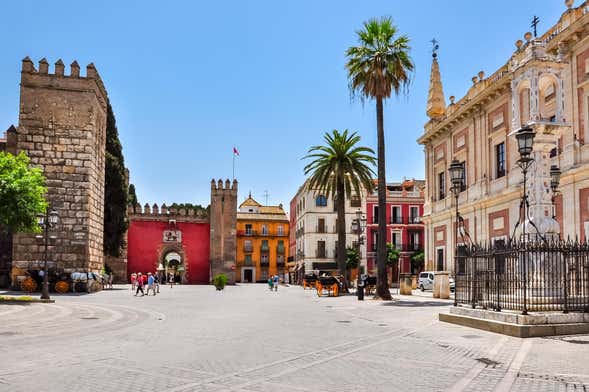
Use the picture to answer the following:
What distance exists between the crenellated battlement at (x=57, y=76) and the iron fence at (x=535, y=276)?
24.3 m

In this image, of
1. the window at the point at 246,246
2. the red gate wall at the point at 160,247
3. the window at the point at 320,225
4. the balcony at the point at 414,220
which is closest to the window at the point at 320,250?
the window at the point at 320,225

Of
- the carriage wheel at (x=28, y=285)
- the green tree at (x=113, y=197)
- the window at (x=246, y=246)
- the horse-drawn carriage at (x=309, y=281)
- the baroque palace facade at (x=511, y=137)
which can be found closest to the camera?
the baroque palace facade at (x=511, y=137)

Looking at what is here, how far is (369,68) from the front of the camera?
85.9 ft

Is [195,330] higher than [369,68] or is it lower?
lower

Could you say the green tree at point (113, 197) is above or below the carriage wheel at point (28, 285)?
above

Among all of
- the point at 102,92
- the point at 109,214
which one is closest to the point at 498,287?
the point at 102,92

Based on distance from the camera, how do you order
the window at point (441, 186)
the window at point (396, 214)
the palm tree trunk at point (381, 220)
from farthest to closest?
the window at point (396, 214) < the window at point (441, 186) < the palm tree trunk at point (381, 220)

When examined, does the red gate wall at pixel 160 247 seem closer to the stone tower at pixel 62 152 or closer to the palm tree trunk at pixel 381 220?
the stone tower at pixel 62 152

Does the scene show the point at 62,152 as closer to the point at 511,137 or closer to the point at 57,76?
the point at 57,76

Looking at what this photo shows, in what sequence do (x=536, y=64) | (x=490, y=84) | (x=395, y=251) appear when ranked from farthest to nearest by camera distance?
(x=395, y=251)
(x=490, y=84)
(x=536, y=64)

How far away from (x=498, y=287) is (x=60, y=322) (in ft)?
32.7

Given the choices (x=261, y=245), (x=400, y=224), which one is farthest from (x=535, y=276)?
(x=261, y=245)

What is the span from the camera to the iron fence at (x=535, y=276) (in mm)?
11234

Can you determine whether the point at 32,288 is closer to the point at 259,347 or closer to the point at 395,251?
the point at 259,347
